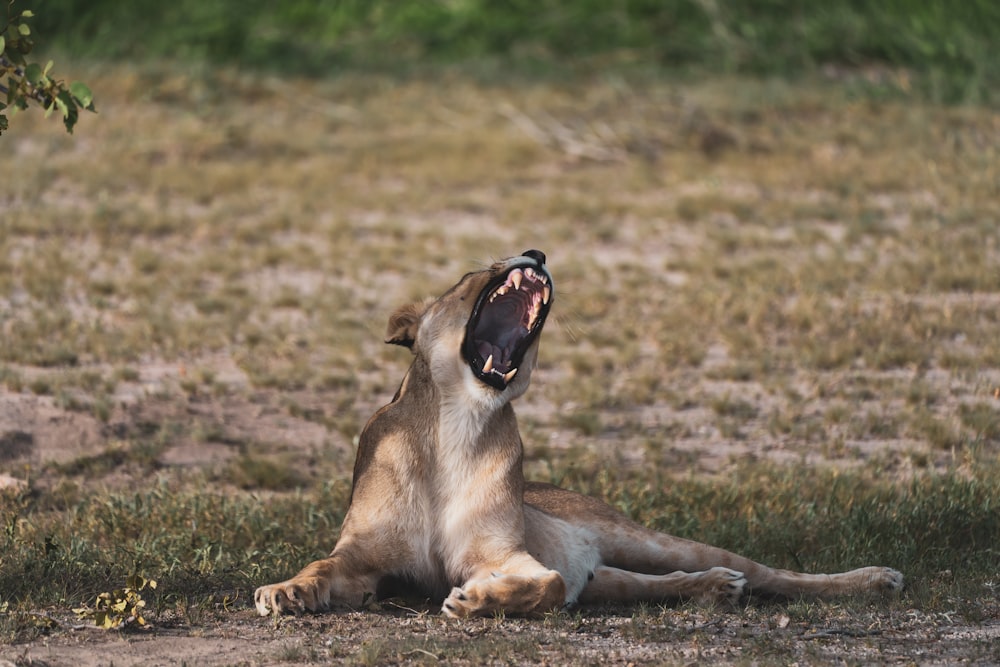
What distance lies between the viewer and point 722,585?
18.5 feet

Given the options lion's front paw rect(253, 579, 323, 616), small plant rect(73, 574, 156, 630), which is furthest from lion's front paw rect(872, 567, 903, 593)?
small plant rect(73, 574, 156, 630)

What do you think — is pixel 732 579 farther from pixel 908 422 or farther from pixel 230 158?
pixel 230 158

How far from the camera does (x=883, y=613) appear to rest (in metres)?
5.47

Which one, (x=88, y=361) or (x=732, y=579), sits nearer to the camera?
(x=732, y=579)

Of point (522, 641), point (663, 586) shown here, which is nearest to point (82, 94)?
point (522, 641)

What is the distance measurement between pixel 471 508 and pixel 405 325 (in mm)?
744

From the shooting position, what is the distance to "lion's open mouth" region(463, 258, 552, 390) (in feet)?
17.5

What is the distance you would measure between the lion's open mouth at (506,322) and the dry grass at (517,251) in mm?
862

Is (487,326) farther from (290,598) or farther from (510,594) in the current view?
(290,598)

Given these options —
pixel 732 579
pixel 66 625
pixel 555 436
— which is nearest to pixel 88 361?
pixel 555 436

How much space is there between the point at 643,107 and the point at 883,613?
10311 millimetres

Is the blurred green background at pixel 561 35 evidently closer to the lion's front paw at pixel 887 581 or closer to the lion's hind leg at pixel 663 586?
the lion's front paw at pixel 887 581

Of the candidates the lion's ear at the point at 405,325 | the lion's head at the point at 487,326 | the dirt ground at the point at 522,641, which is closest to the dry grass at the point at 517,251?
the dirt ground at the point at 522,641

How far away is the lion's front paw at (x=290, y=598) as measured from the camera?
5055 mm
